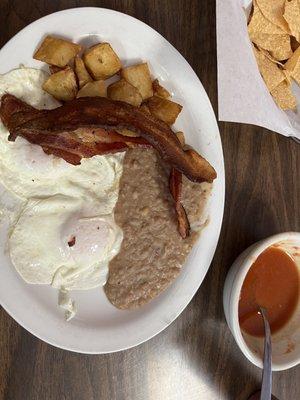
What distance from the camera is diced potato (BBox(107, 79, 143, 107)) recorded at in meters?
1.42

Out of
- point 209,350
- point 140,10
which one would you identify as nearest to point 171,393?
point 209,350

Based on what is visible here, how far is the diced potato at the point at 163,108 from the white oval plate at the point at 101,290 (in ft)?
0.19

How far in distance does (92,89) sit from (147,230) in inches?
17.7

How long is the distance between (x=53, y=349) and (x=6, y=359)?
0.46 feet

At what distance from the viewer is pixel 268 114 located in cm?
137

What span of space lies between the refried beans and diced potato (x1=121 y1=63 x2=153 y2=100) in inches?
7.4

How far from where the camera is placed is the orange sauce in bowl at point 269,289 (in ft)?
5.10

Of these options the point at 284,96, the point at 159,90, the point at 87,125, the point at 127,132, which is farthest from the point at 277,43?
the point at 87,125

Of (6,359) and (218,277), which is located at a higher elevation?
Result: (218,277)

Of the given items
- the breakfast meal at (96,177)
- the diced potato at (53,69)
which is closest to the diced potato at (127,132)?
the breakfast meal at (96,177)

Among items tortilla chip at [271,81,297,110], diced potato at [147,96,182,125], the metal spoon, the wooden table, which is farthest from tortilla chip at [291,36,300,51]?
the metal spoon

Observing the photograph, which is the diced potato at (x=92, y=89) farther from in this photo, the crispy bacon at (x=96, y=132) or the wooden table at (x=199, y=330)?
the wooden table at (x=199, y=330)

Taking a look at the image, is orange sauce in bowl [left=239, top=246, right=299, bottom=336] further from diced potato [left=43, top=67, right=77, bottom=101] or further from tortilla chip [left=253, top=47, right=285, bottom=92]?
diced potato [left=43, top=67, right=77, bottom=101]

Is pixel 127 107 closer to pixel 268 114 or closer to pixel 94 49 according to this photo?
pixel 94 49
